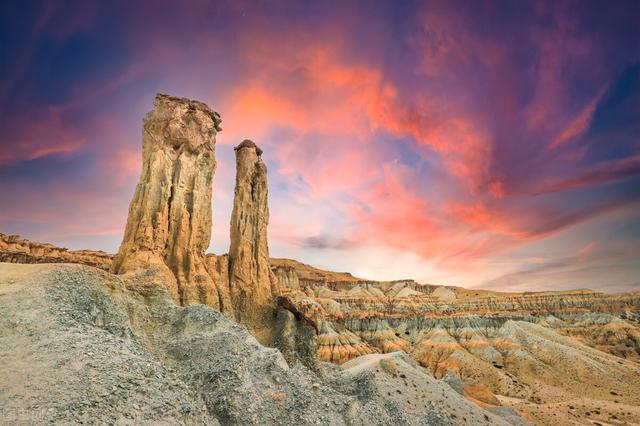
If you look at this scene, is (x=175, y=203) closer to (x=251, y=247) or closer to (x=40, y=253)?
(x=251, y=247)

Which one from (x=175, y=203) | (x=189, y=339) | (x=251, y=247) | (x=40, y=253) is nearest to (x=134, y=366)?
(x=189, y=339)

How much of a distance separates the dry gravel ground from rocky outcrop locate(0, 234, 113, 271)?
6095 cm

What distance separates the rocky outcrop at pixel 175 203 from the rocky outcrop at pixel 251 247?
4712 millimetres

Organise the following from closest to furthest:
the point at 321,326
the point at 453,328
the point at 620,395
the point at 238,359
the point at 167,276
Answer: the point at 238,359
the point at 167,276
the point at 620,395
the point at 321,326
the point at 453,328

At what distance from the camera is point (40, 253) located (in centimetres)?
8075

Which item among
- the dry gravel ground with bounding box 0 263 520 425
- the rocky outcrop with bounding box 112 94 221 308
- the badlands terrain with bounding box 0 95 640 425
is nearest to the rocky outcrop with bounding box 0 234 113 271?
the badlands terrain with bounding box 0 95 640 425

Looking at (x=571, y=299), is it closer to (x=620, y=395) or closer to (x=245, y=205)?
(x=620, y=395)

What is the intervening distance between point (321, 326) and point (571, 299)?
107442 mm

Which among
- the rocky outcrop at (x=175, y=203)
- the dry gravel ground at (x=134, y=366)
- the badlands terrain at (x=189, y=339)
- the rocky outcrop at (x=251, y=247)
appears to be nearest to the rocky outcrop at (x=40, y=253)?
the badlands terrain at (x=189, y=339)

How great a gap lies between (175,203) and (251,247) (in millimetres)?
10494

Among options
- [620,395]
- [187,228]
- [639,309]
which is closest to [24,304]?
[187,228]

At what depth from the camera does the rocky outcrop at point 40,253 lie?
245 ft

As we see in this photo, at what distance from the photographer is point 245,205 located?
41.6 m

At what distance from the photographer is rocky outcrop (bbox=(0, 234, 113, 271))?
74.6 metres
